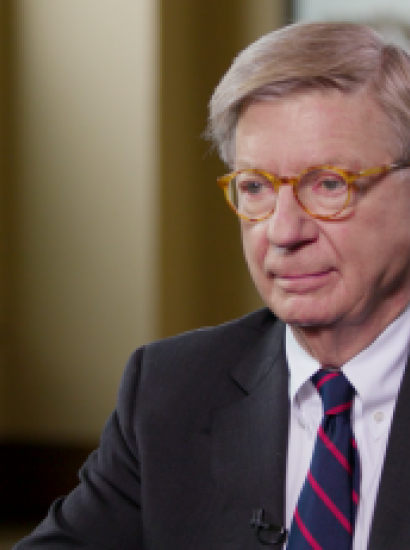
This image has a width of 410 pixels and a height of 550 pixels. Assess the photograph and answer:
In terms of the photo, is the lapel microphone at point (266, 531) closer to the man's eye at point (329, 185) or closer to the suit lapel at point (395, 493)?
the suit lapel at point (395, 493)

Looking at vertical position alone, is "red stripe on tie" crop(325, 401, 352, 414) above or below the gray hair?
below

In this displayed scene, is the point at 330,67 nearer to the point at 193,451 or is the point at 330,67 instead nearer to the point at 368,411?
the point at 368,411

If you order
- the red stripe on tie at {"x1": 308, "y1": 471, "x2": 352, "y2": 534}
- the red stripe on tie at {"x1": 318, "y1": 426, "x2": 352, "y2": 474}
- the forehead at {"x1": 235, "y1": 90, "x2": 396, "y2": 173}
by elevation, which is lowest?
the red stripe on tie at {"x1": 308, "y1": 471, "x2": 352, "y2": 534}

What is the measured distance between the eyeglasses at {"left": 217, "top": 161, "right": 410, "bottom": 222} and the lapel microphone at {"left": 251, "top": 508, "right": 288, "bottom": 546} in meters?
0.51

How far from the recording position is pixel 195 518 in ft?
4.38

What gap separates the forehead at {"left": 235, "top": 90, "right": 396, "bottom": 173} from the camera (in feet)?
3.92

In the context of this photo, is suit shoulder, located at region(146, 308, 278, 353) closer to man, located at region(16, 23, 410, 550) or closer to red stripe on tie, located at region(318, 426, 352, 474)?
man, located at region(16, 23, 410, 550)

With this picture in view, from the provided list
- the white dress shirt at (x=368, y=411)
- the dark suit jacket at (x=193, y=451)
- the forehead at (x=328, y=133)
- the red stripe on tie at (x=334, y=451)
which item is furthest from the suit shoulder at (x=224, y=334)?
the forehead at (x=328, y=133)

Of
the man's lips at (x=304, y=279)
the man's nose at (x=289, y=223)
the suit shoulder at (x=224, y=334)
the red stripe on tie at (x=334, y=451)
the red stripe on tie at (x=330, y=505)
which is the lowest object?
the red stripe on tie at (x=330, y=505)

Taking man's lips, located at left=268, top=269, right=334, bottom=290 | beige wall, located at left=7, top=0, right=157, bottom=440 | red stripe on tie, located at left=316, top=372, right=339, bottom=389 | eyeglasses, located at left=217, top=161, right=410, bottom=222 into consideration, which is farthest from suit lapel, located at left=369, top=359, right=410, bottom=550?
beige wall, located at left=7, top=0, right=157, bottom=440

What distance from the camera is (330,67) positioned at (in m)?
1.19

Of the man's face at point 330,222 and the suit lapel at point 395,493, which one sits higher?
the man's face at point 330,222

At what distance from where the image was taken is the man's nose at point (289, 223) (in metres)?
1.21

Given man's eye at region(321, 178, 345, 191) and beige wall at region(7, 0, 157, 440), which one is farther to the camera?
beige wall at region(7, 0, 157, 440)
